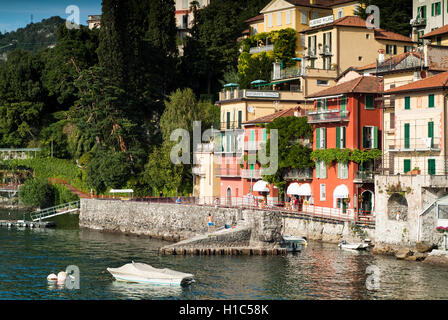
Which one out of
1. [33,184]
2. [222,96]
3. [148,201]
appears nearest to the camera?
[148,201]

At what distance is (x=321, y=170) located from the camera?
6400cm

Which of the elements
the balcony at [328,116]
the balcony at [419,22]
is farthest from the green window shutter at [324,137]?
the balcony at [419,22]

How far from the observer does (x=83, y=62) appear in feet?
327

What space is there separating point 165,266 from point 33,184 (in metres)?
49.1

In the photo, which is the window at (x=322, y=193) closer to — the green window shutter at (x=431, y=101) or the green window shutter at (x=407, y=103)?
the green window shutter at (x=407, y=103)

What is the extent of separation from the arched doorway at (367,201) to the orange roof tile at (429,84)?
841 centimetres

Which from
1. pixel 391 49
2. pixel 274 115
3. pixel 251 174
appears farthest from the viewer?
pixel 391 49

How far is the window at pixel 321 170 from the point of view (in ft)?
209

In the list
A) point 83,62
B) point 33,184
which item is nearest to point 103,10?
point 83,62

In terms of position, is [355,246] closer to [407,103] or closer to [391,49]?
[407,103]

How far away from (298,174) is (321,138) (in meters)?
3.81

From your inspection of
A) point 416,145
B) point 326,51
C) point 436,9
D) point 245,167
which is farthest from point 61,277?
point 436,9

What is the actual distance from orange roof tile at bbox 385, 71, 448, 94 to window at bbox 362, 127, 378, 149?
569 cm
